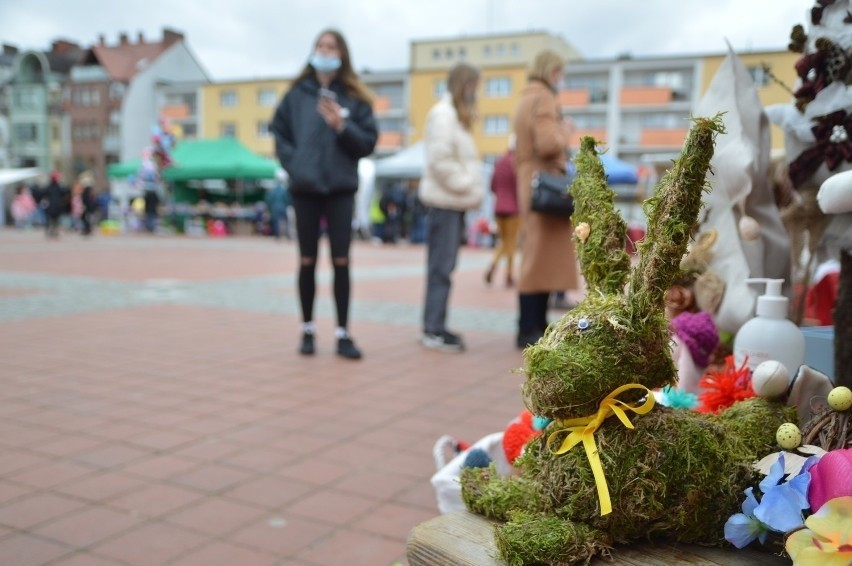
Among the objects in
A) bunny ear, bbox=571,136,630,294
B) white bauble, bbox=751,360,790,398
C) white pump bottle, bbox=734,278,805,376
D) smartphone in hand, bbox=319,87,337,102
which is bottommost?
white bauble, bbox=751,360,790,398

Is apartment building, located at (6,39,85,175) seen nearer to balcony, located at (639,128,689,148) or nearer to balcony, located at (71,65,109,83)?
balcony, located at (71,65,109,83)

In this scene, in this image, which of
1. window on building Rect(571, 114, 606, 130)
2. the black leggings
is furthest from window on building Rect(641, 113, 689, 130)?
the black leggings

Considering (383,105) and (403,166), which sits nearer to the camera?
(403,166)

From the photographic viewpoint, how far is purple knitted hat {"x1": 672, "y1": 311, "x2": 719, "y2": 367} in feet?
6.41

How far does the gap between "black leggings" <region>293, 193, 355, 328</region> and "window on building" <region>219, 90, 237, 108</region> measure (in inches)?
1994

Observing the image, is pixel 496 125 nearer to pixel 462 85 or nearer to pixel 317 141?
pixel 462 85

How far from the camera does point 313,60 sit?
4336 mm

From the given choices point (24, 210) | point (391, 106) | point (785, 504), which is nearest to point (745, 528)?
point (785, 504)

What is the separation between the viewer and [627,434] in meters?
1.17

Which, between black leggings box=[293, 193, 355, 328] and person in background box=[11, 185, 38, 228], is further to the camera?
person in background box=[11, 185, 38, 228]

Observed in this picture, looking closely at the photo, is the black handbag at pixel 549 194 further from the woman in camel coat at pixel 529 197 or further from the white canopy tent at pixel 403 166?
the white canopy tent at pixel 403 166

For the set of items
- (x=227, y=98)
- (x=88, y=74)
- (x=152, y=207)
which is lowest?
(x=152, y=207)

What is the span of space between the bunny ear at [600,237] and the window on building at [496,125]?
44.4m

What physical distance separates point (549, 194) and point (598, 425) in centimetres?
324
